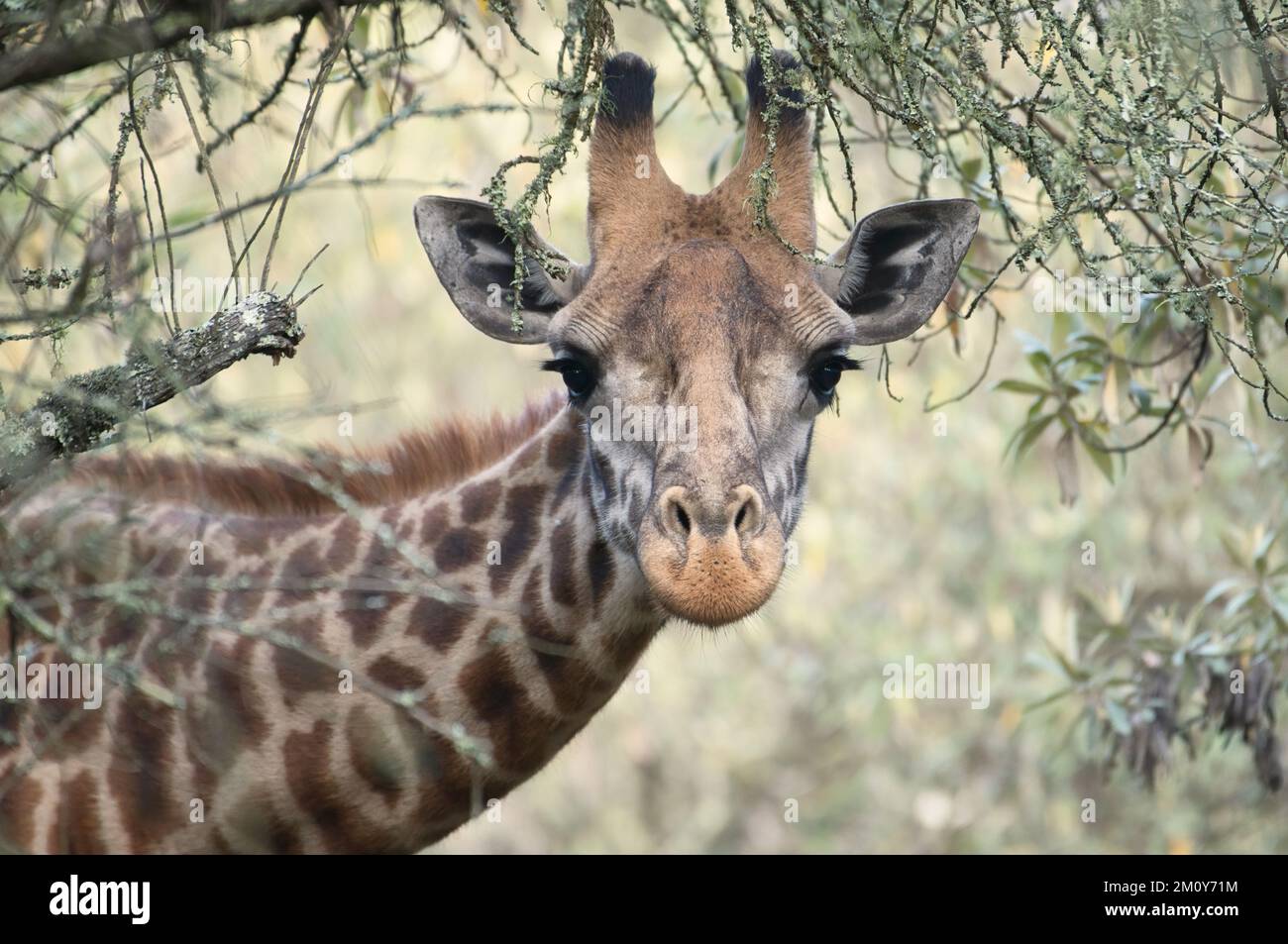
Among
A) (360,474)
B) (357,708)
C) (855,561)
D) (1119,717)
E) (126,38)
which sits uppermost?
(855,561)

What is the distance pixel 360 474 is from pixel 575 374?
1.36m

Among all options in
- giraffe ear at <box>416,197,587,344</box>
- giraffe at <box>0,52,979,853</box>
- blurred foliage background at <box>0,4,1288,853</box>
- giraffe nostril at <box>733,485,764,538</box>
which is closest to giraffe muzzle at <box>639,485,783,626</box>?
giraffe nostril at <box>733,485,764,538</box>

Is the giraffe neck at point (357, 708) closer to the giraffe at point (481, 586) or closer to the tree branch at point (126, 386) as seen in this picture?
the giraffe at point (481, 586)

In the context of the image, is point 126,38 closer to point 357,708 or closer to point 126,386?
point 126,386

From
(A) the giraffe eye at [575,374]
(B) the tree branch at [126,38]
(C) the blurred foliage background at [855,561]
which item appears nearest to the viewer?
(B) the tree branch at [126,38]

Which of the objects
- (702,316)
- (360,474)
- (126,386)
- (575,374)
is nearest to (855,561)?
(360,474)

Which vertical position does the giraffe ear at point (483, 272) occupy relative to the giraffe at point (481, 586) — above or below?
above

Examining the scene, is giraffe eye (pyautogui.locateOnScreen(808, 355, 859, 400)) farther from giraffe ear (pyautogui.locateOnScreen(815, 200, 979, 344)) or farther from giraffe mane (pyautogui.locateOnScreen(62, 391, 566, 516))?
giraffe mane (pyautogui.locateOnScreen(62, 391, 566, 516))

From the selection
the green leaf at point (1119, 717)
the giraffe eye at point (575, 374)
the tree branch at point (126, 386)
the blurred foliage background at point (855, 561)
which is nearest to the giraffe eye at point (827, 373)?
the giraffe eye at point (575, 374)

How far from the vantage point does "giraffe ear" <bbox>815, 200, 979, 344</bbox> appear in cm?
532

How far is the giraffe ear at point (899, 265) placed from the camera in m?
5.32

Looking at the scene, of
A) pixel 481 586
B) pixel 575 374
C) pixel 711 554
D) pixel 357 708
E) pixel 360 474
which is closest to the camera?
pixel 711 554

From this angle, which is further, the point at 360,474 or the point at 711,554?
the point at 360,474

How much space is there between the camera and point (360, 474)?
5988 mm
